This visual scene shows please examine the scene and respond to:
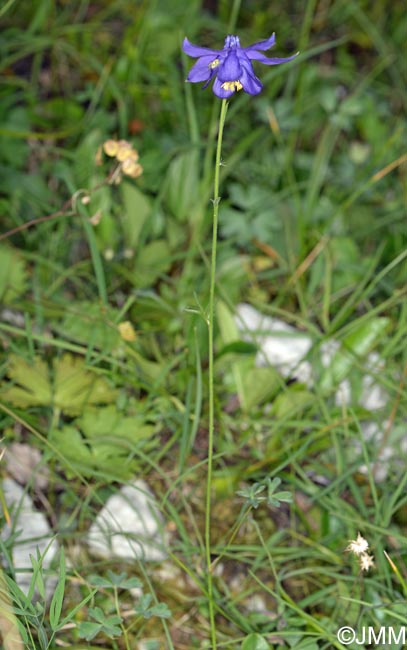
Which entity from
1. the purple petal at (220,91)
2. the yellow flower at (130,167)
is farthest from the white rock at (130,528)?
the purple petal at (220,91)

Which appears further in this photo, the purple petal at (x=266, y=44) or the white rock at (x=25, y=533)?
the white rock at (x=25, y=533)

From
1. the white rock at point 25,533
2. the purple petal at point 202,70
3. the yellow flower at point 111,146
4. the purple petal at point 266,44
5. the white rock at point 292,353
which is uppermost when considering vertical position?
the yellow flower at point 111,146

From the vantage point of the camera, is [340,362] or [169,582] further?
[340,362]

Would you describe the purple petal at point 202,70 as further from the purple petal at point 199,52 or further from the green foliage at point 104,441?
the green foliage at point 104,441

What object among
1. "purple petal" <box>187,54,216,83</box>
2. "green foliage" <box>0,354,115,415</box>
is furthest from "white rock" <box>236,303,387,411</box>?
"purple petal" <box>187,54,216,83</box>

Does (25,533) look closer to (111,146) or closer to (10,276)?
(10,276)

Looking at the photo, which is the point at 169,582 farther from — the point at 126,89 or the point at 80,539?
the point at 126,89

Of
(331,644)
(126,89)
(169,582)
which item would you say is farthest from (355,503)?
(126,89)

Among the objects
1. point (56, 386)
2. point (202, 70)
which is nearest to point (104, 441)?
point (56, 386)

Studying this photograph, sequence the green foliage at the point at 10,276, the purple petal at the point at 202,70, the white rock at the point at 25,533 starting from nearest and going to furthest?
the purple petal at the point at 202,70
the white rock at the point at 25,533
the green foliage at the point at 10,276
